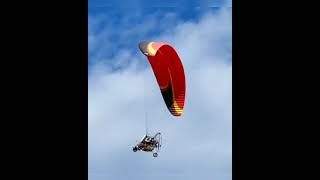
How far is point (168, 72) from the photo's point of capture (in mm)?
6883

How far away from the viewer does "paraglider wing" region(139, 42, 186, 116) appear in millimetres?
6289

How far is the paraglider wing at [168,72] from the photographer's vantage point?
6.29 m
